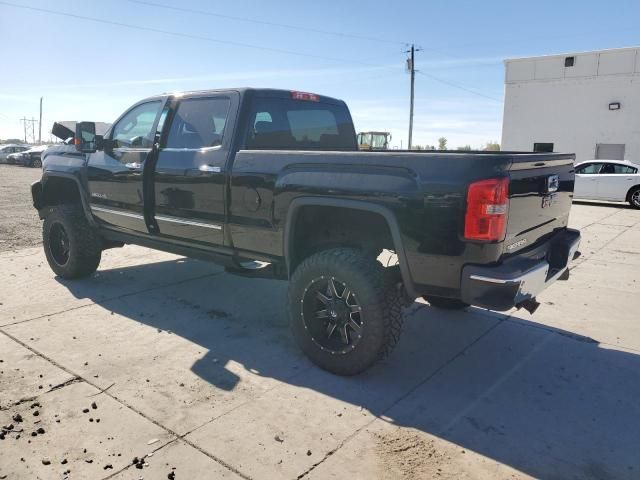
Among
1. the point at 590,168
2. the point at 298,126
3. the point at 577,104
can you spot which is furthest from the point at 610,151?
the point at 298,126

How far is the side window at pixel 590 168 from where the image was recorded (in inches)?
611

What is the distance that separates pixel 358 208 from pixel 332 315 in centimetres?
81

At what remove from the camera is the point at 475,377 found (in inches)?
142

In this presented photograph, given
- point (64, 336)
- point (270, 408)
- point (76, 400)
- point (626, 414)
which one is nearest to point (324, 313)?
point (270, 408)

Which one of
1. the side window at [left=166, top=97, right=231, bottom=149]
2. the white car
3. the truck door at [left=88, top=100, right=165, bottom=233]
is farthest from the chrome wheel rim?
the white car

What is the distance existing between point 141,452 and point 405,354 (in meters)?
2.11

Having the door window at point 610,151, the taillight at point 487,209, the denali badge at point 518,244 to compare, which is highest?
the door window at point 610,151

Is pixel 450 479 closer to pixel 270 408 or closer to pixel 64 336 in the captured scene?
pixel 270 408

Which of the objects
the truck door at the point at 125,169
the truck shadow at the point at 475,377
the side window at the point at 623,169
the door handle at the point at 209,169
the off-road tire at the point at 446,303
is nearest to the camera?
the truck shadow at the point at 475,377

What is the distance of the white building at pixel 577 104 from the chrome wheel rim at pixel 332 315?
85.8 feet

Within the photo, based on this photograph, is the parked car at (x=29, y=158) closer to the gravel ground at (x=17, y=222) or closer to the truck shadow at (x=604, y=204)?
the gravel ground at (x=17, y=222)

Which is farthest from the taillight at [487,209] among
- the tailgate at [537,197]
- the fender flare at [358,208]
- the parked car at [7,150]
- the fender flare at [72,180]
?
the parked car at [7,150]

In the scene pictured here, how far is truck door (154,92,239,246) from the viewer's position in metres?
4.17

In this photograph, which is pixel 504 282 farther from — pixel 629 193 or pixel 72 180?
pixel 629 193
